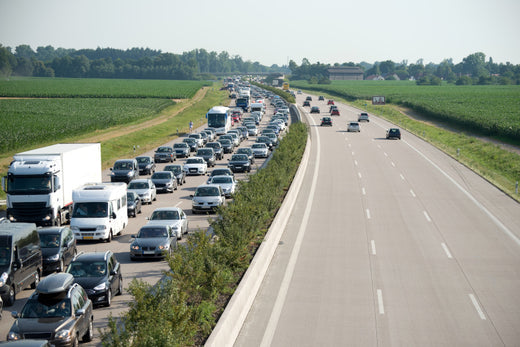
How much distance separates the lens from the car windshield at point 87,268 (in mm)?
17891

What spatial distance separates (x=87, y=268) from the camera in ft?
59.3

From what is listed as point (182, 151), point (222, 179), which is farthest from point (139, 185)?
point (182, 151)

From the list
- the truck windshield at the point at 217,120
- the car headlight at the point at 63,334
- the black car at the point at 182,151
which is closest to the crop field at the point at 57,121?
the black car at the point at 182,151

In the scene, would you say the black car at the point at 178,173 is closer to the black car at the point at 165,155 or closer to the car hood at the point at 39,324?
the black car at the point at 165,155

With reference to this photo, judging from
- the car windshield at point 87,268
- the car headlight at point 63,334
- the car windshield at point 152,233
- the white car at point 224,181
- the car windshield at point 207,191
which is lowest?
the white car at point 224,181

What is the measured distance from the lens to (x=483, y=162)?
5784 centimetres

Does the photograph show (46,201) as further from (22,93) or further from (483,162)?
(22,93)

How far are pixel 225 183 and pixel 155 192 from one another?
3980 mm

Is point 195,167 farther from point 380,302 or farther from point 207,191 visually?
point 380,302

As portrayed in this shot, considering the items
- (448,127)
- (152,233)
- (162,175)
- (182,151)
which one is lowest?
(448,127)

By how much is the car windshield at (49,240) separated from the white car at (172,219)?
4.82 m

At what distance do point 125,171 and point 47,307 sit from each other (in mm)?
27516

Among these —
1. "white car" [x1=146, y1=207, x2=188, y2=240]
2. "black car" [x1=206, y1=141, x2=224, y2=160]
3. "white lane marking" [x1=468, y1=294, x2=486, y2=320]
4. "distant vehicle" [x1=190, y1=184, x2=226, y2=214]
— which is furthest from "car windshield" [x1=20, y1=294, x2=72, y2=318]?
"black car" [x1=206, y1=141, x2=224, y2=160]

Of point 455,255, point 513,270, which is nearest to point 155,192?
point 455,255
